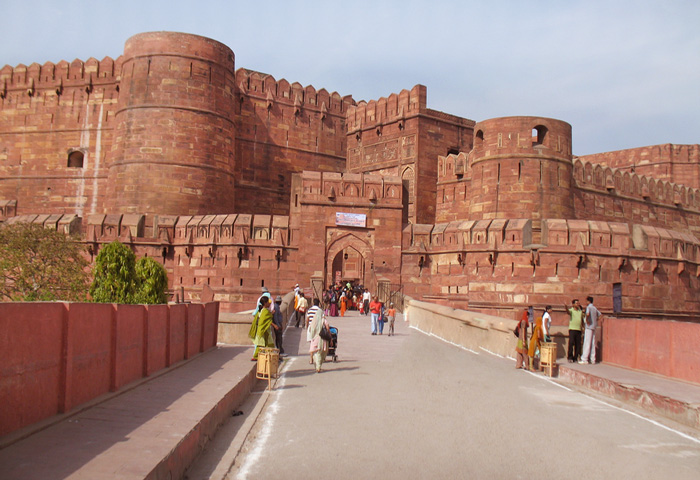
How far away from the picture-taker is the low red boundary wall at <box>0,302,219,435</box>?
429cm

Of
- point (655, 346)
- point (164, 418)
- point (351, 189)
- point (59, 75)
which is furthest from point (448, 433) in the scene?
point (59, 75)

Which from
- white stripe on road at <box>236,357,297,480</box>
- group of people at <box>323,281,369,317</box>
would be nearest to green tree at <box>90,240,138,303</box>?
group of people at <box>323,281,369,317</box>

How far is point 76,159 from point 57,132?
138 cm

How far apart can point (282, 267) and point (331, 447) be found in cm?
1803

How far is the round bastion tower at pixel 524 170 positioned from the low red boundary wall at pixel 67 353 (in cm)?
1789

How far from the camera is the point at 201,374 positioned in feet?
26.0

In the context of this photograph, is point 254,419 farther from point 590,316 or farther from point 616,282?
point 616,282

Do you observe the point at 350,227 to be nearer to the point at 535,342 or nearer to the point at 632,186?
the point at 535,342

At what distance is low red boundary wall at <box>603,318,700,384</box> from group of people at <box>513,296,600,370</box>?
0.96 ft

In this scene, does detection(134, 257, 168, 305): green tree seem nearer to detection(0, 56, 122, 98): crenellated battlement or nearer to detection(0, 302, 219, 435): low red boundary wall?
detection(0, 302, 219, 435): low red boundary wall

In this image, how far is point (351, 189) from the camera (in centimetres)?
2327

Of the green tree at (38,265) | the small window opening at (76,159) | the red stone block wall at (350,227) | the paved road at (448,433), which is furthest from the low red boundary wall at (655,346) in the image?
the small window opening at (76,159)

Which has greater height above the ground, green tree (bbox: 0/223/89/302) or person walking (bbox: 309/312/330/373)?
green tree (bbox: 0/223/89/302)

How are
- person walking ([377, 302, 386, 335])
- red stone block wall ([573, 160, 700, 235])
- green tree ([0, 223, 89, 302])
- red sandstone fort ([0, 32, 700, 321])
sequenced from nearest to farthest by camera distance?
person walking ([377, 302, 386, 335]) → green tree ([0, 223, 89, 302]) → red sandstone fort ([0, 32, 700, 321]) → red stone block wall ([573, 160, 700, 235])
